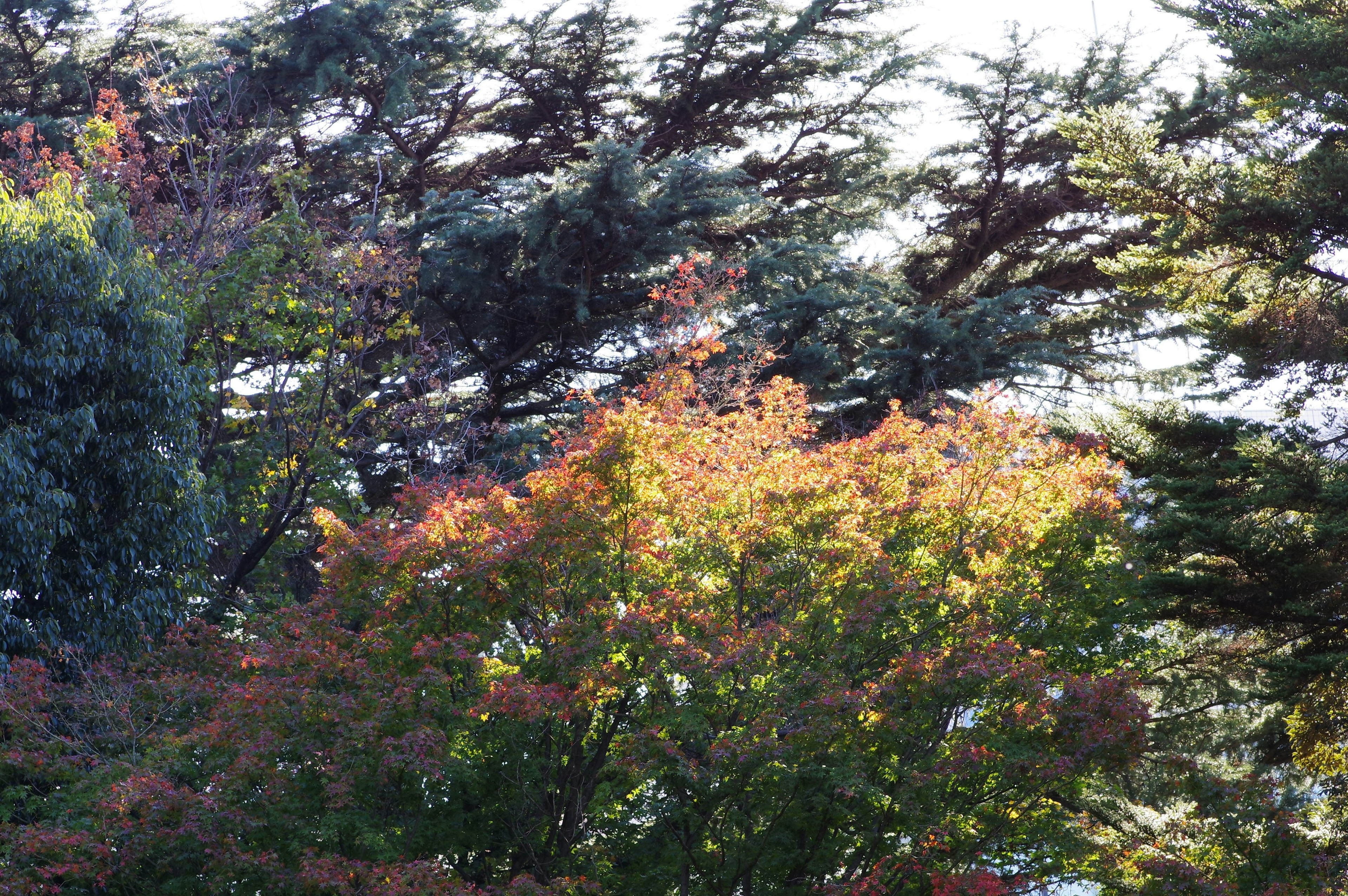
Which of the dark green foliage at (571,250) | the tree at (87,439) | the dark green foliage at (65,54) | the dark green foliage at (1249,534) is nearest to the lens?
the dark green foliage at (1249,534)

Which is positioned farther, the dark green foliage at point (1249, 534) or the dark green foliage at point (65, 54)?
the dark green foliage at point (65, 54)

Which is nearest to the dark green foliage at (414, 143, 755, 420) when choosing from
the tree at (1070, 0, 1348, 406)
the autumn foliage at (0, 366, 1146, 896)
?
the tree at (1070, 0, 1348, 406)

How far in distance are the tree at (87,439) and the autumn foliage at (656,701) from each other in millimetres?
1547

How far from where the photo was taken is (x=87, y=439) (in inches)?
442

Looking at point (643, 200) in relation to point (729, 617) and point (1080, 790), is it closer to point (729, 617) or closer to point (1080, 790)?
point (729, 617)

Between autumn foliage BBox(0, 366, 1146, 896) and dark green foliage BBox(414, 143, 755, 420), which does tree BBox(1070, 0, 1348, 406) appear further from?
dark green foliage BBox(414, 143, 755, 420)

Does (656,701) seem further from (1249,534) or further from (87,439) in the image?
(87,439)

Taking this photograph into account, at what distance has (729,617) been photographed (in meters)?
8.99

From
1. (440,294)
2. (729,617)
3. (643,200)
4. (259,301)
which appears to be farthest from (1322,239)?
(259,301)

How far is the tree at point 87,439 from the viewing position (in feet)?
34.7

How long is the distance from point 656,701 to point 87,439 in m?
6.38

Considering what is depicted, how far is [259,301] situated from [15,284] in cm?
418

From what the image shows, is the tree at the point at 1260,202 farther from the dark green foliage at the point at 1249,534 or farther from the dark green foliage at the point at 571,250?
the dark green foliage at the point at 571,250

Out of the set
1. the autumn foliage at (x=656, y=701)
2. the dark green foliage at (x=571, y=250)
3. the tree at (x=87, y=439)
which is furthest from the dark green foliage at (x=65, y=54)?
the autumn foliage at (x=656, y=701)
